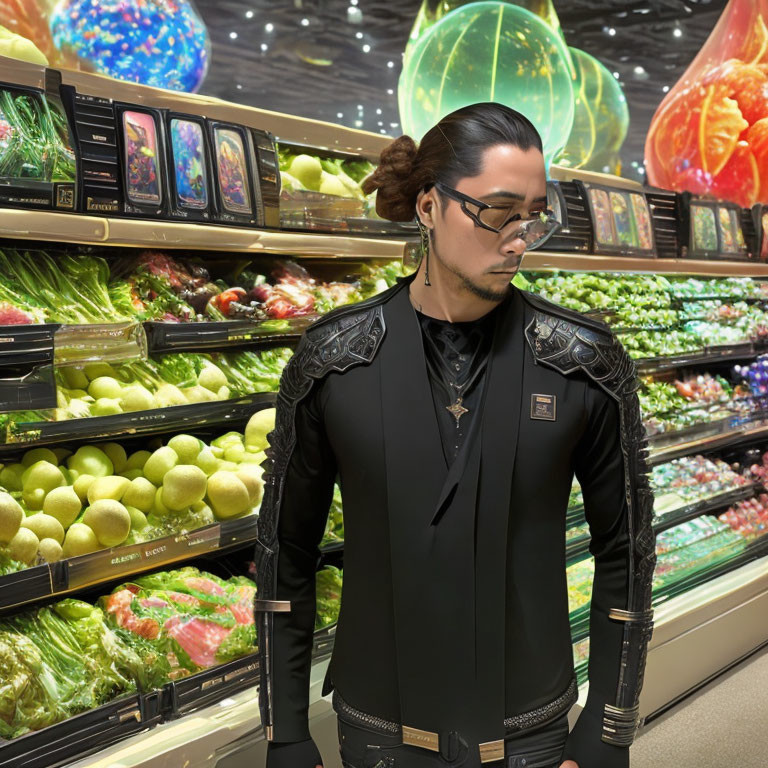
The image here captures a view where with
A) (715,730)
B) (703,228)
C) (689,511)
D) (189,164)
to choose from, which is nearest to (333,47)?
(189,164)

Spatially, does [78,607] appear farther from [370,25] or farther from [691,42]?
[691,42]

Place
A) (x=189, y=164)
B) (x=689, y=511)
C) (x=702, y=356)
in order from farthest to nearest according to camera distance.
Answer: (x=702, y=356)
(x=689, y=511)
(x=189, y=164)

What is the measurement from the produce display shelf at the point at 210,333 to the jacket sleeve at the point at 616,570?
1.33m

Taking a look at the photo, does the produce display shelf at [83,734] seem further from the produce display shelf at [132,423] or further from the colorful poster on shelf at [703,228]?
the colorful poster on shelf at [703,228]

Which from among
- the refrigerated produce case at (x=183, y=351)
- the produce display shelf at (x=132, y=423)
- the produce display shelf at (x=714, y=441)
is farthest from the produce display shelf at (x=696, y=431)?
the produce display shelf at (x=132, y=423)

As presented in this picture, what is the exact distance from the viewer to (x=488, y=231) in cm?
142

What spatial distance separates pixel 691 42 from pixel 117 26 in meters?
4.82

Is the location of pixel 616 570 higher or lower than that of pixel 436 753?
higher

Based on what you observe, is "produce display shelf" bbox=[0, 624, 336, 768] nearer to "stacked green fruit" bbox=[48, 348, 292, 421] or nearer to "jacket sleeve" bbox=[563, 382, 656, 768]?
"stacked green fruit" bbox=[48, 348, 292, 421]

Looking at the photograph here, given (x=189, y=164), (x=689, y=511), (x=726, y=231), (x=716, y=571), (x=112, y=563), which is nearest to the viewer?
(x=112, y=563)

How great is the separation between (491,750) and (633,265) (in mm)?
3248

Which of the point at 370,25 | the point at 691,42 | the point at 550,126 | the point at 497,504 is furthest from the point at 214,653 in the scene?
the point at 691,42

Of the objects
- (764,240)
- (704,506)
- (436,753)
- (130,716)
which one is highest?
(764,240)

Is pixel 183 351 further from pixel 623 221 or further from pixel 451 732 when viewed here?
pixel 623 221
